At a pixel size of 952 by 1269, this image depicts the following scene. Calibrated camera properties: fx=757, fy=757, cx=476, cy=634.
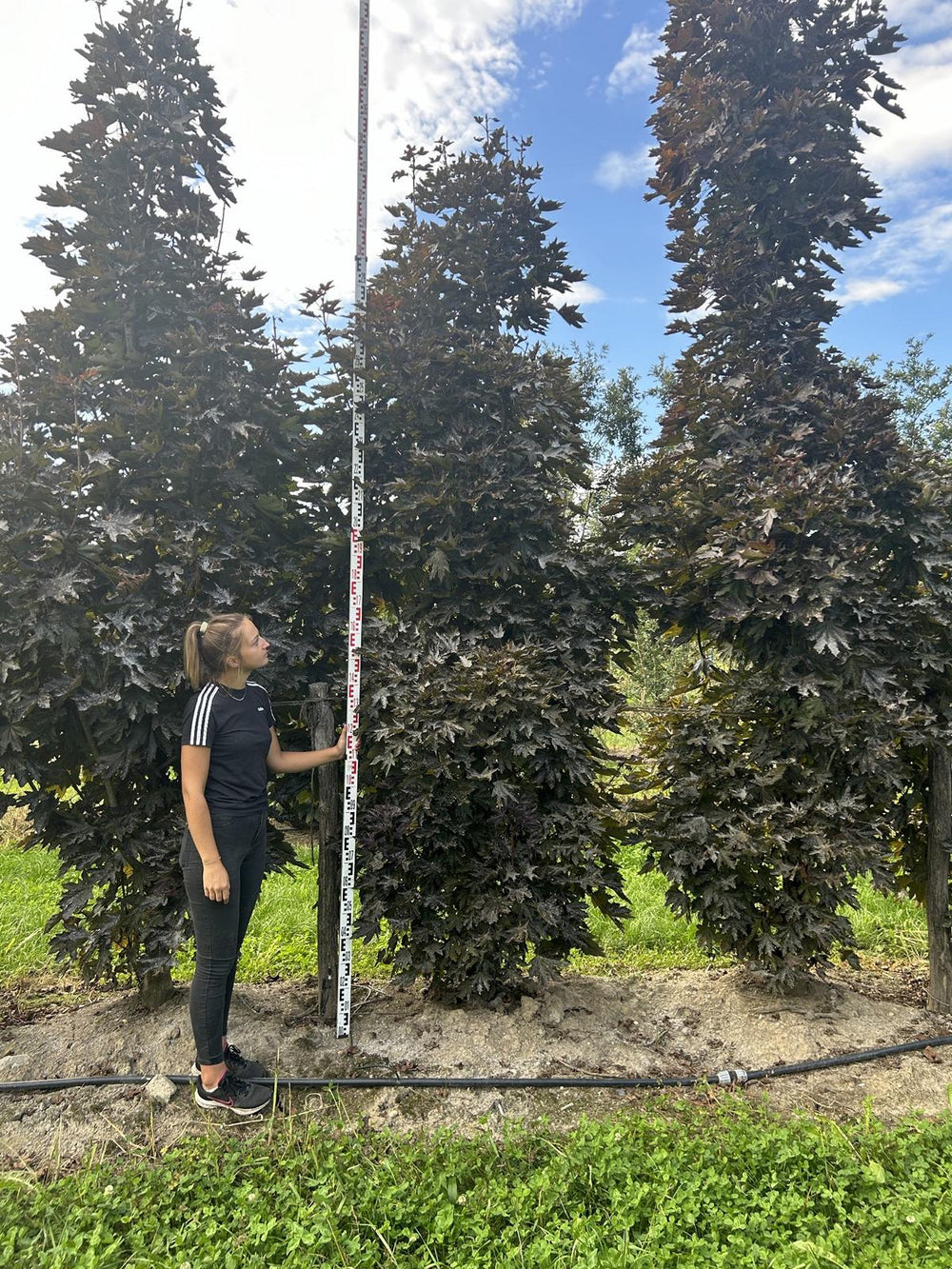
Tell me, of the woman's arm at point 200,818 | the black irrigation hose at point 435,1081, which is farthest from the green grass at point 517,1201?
the woman's arm at point 200,818

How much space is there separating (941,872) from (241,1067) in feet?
12.2

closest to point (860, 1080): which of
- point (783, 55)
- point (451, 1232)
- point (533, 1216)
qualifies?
point (533, 1216)

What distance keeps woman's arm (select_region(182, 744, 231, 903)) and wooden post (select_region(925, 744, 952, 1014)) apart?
367 centimetres

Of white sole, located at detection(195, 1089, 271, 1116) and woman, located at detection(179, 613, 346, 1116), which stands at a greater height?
woman, located at detection(179, 613, 346, 1116)

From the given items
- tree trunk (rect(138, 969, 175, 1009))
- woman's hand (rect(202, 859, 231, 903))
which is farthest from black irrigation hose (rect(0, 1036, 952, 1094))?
woman's hand (rect(202, 859, 231, 903))

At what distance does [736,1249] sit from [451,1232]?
89 cm

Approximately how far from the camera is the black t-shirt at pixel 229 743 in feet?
9.74

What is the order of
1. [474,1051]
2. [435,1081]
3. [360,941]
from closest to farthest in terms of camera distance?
[435,1081] < [474,1051] < [360,941]

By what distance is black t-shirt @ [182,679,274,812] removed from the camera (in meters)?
2.97

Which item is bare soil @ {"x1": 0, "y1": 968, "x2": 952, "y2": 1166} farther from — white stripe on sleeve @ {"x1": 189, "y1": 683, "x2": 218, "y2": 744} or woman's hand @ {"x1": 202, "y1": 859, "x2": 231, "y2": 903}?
white stripe on sleeve @ {"x1": 189, "y1": 683, "x2": 218, "y2": 744}

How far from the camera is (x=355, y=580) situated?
144 inches

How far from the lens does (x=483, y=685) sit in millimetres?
3389

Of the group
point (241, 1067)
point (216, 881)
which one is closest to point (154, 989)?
point (241, 1067)

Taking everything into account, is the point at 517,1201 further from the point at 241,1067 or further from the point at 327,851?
the point at 327,851
